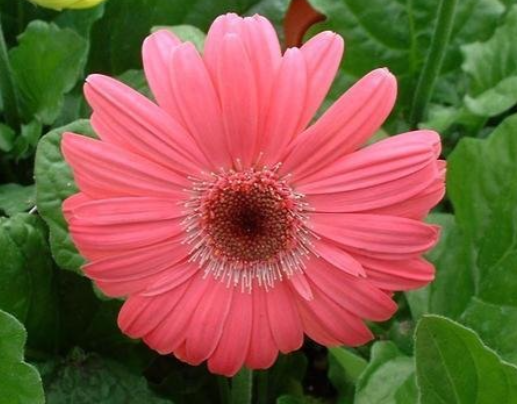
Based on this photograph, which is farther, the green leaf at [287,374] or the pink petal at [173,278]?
the green leaf at [287,374]

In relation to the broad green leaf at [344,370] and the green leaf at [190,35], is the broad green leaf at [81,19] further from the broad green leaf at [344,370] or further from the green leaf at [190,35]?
the broad green leaf at [344,370]

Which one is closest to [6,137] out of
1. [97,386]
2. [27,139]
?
[27,139]

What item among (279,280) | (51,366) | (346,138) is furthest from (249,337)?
(51,366)

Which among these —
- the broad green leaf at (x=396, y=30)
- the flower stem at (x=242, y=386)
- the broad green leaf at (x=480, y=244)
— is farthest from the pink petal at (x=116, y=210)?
the broad green leaf at (x=396, y=30)

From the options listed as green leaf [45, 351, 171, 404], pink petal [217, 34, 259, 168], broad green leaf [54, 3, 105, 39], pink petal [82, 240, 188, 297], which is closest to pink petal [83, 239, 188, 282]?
pink petal [82, 240, 188, 297]

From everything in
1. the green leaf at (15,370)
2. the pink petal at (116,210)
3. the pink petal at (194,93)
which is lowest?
the green leaf at (15,370)

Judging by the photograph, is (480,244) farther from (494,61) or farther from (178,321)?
(178,321)

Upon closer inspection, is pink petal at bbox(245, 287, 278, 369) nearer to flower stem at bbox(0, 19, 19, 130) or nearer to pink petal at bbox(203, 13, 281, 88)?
pink petal at bbox(203, 13, 281, 88)
